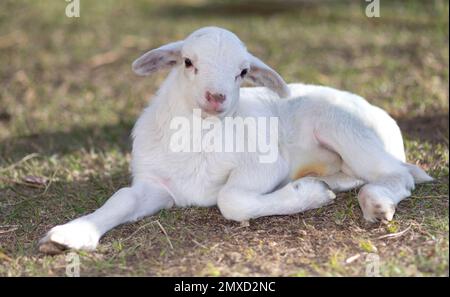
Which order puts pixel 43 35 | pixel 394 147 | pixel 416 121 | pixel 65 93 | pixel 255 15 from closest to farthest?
pixel 394 147
pixel 416 121
pixel 65 93
pixel 43 35
pixel 255 15

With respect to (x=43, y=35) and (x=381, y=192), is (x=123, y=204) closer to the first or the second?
(x=381, y=192)

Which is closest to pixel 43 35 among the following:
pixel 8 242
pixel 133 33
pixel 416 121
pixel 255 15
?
pixel 133 33

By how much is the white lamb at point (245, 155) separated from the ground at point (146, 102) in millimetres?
111

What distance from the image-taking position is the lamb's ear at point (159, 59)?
4.89m

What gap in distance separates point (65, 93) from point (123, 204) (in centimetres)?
431

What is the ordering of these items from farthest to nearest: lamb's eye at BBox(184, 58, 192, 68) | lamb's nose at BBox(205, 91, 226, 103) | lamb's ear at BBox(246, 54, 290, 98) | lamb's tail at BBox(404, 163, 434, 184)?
1. lamb's tail at BBox(404, 163, 434, 184)
2. lamb's ear at BBox(246, 54, 290, 98)
3. lamb's eye at BBox(184, 58, 192, 68)
4. lamb's nose at BBox(205, 91, 226, 103)

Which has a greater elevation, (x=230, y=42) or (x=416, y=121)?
(x=230, y=42)

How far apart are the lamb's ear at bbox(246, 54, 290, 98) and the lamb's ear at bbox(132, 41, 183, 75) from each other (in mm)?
506

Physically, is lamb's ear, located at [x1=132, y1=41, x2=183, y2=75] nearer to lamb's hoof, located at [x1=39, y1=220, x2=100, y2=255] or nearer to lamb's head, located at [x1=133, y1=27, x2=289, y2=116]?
A: lamb's head, located at [x1=133, y1=27, x2=289, y2=116]

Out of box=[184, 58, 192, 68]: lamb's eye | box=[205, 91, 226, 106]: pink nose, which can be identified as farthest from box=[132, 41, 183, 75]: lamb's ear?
box=[205, 91, 226, 106]: pink nose

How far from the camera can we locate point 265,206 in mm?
4668

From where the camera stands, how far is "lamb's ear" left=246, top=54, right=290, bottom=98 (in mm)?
5035

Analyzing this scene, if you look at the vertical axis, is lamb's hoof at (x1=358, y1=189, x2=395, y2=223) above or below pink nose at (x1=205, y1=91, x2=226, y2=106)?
below

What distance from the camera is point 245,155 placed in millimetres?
4988
